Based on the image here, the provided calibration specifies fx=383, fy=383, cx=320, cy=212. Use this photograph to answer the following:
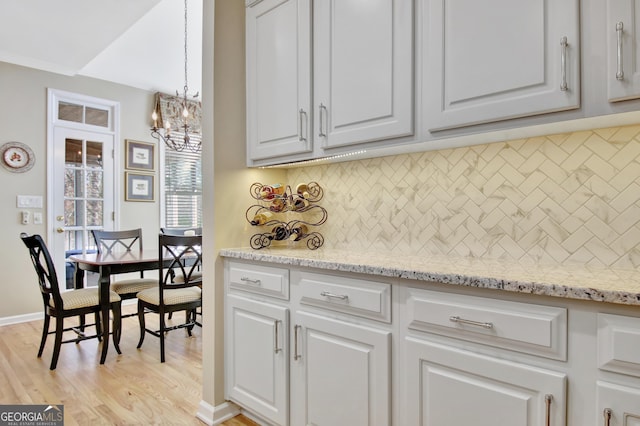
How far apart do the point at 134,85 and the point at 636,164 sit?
5053 mm

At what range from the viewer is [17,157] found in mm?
3953

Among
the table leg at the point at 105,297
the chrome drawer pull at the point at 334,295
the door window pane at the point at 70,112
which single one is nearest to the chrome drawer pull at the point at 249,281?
the chrome drawer pull at the point at 334,295

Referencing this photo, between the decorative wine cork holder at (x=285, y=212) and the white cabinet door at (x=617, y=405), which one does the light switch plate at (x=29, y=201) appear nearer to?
the decorative wine cork holder at (x=285, y=212)

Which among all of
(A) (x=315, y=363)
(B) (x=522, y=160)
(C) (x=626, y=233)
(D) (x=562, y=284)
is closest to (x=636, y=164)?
(C) (x=626, y=233)

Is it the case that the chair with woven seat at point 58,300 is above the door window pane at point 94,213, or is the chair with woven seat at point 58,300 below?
below

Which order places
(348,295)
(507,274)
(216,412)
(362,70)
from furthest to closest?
(216,412) < (362,70) < (348,295) < (507,274)

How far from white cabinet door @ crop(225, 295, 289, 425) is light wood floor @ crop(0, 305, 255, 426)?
240 mm

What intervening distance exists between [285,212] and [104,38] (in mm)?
2540

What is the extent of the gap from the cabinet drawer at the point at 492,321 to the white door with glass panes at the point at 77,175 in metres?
4.33

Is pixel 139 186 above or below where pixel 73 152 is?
below

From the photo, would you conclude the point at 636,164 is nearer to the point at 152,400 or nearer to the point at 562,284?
the point at 562,284

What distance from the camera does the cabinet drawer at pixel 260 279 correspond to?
1.81 m

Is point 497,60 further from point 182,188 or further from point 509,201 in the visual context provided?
point 182,188

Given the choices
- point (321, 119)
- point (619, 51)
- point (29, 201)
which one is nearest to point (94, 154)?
point (29, 201)
